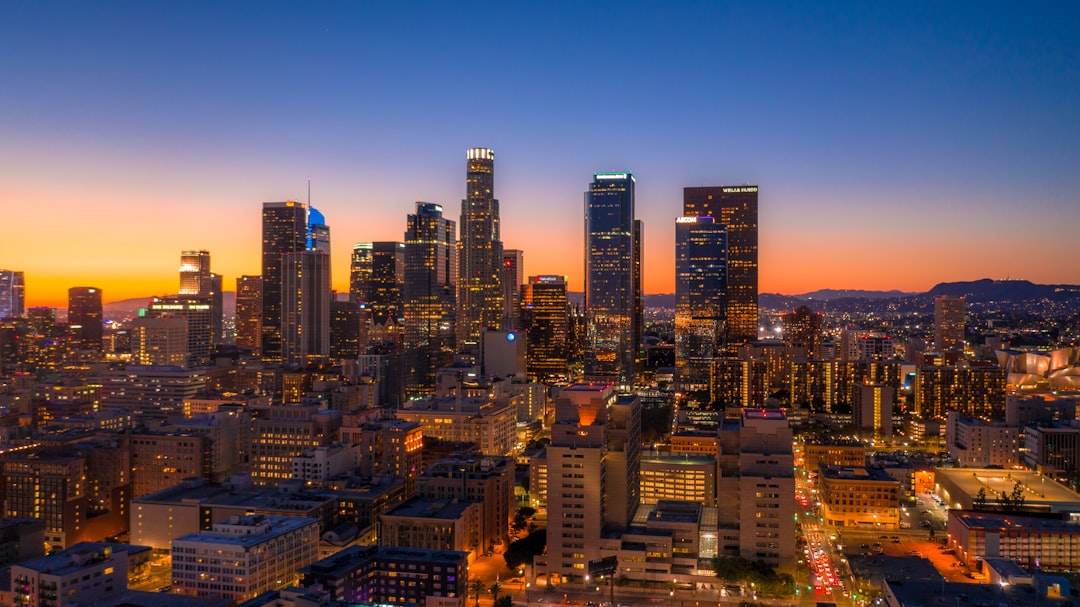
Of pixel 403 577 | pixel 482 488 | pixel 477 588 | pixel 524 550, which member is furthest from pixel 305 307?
pixel 403 577

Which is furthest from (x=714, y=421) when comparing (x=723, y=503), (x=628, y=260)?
(x=628, y=260)

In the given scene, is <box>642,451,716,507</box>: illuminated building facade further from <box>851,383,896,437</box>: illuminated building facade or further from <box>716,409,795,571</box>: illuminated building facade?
<box>851,383,896,437</box>: illuminated building facade

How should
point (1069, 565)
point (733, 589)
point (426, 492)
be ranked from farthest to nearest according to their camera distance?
point (426, 492) < point (1069, 565) < point (733, 589)

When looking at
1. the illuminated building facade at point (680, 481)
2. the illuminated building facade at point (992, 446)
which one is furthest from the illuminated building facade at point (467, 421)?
the illuminated building facade at point (992, 446)

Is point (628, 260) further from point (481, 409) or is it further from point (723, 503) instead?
point (723, 503)

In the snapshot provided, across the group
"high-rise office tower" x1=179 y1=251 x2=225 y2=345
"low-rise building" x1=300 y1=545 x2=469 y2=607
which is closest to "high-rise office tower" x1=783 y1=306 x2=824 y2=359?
"high-rise office tower" x1=179 y1=251 x2=225 y2=345
